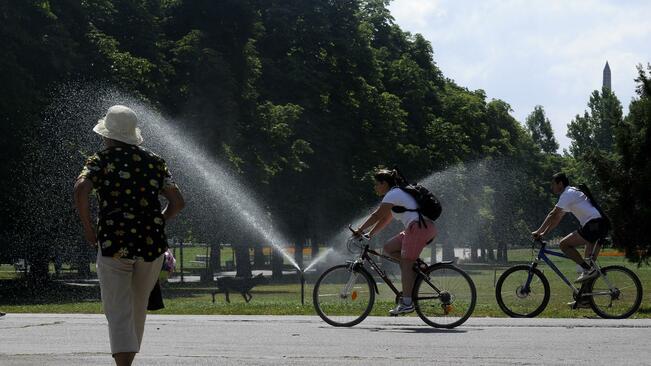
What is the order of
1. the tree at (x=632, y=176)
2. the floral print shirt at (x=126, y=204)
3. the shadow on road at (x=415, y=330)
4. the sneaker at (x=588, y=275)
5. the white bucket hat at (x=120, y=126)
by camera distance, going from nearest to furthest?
1. the floral print shirt at (x=126, y=204)
2. the white bucket hat at (x=120, y=126)
3. the shadow on road at (x=415, y=330)
4. the sneaker at (x=588, y=275)
5. the tree at (x=632, y=176)

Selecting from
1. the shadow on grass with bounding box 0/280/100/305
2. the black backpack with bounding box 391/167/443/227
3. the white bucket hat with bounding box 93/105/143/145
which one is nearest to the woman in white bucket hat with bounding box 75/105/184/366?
the white bucket hat with bounding box 93/105/143/145

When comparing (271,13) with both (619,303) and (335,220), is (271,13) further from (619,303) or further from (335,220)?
(619,303)

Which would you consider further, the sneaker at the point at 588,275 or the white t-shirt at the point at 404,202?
the sneaker at the point at 588,275

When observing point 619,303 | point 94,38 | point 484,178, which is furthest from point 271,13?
point 619,303

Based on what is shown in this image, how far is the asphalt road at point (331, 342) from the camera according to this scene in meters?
10.1

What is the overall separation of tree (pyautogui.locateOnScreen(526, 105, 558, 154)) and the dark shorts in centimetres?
12475

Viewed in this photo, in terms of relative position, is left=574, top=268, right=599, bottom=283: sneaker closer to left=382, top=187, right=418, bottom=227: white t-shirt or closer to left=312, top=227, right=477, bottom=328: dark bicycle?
left=312, top=227, right=477, bottom=328: dark bicycle

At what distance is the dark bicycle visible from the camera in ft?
44.3

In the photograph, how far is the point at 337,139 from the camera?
5100 cm

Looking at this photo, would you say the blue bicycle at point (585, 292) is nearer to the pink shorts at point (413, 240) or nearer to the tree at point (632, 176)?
the pink shorts at point (413, 240)

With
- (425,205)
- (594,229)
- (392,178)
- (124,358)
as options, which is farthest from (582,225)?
(124,358)

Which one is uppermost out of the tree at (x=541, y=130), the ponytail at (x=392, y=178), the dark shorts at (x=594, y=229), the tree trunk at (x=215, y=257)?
the tree at (x=541, y=130)

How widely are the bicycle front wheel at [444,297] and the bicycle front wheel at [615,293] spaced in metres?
2.29

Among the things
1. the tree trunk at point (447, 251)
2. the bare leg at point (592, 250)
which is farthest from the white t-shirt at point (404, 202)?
the tree trunk at point (447, 251)
